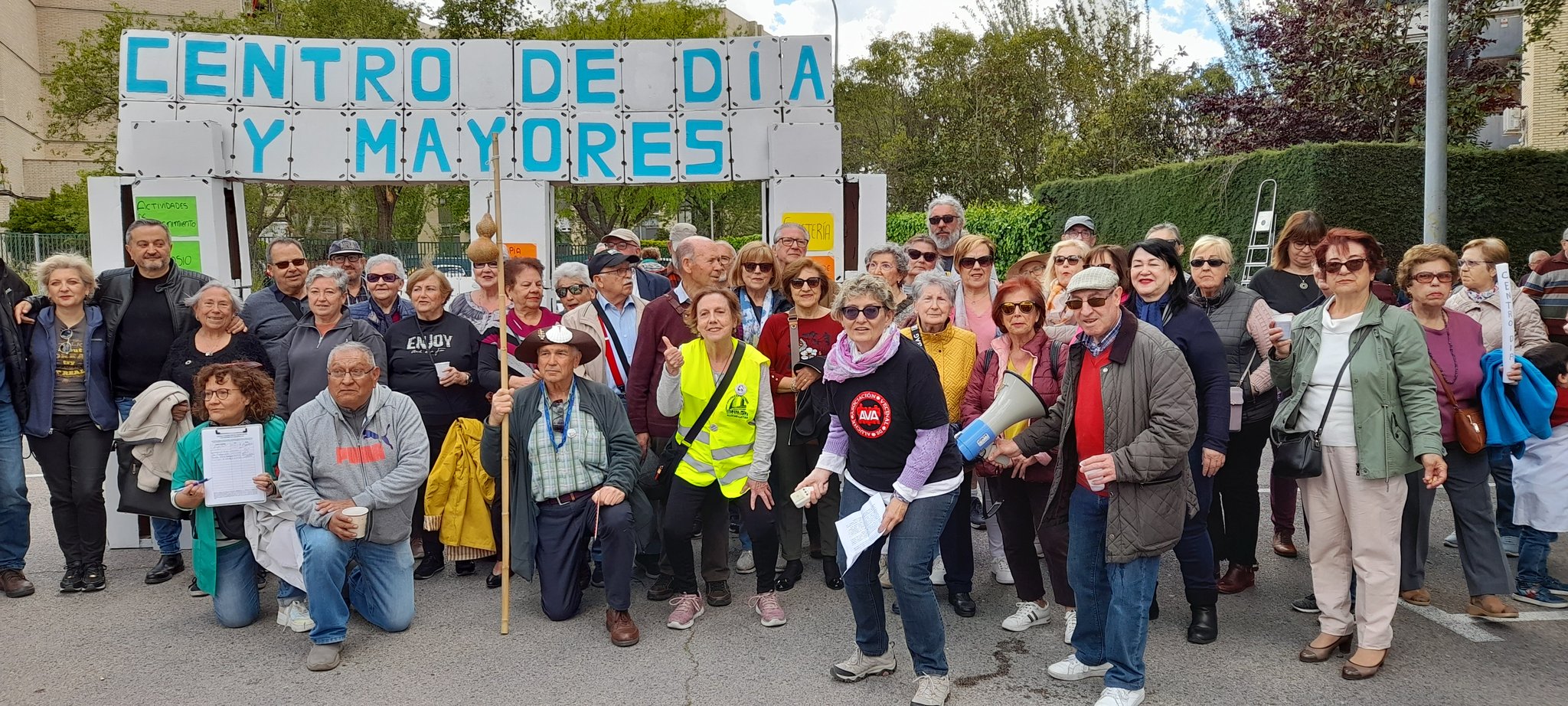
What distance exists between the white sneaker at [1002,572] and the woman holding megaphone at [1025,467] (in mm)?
522

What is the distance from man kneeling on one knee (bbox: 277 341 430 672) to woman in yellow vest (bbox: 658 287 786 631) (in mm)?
1296

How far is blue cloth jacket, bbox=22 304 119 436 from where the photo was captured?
5.58 m

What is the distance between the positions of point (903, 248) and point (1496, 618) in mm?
3898

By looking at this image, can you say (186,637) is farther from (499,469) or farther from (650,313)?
(650,313)

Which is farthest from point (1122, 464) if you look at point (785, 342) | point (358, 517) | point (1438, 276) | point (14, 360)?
point (14, 360)

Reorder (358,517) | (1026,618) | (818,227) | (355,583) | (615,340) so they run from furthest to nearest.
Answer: (818,227) → (615,340) → (355,583) → (1026,618) → (358,517)

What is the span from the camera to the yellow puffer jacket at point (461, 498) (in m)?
A: 5.68

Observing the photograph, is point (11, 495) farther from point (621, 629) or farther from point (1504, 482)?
point (1504, 482)

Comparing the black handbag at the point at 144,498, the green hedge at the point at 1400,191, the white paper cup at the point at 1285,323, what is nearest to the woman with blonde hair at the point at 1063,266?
the white paper cup at the point at 1285,323

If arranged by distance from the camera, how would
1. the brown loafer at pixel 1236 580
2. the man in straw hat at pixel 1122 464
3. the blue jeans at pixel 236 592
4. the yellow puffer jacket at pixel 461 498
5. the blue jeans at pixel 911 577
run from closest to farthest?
the man in straw hat at pixel 1122 464 → the blue jeans at pixel 911 577 → the blue jeans at pixel 236 592 → the brown loafer at pixel 1236 580 → the yellow puffer jacket at pixel 461 498

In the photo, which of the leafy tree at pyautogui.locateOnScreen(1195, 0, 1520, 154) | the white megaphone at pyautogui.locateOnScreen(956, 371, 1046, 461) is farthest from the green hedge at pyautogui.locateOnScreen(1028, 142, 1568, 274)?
the white megaphone at pyautogui.locateOnScreen(956, 371, 1046, 461)

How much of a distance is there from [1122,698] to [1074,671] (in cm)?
39

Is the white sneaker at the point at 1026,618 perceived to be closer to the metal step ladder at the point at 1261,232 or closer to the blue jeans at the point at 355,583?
the blue jeans at the point at 355,583

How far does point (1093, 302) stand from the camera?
3822 millimetres
